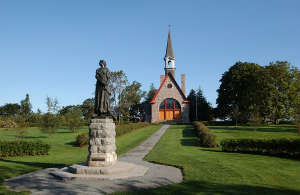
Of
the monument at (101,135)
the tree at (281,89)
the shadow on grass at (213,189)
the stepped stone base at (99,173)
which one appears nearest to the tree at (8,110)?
the tree at (281,89)

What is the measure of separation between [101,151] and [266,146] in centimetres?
1064

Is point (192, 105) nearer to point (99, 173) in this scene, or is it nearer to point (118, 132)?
point (118, 132)

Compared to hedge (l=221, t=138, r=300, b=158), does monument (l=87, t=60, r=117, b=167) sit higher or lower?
higher

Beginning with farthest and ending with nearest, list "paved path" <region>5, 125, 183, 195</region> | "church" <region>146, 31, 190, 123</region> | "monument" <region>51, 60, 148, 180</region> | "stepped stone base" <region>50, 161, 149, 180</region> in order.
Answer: "church" <region>146, 31, 190, 123</region> → "monument" <region>51, 60, 148, 180</region> → "stepped stone base" <region>50, 161, 149, 180</region> → "paved path" <region>5, 125, 183, 195</region>

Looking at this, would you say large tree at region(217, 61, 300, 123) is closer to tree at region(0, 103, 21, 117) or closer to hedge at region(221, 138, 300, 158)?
hedge at region(221, 138, 300, 158)

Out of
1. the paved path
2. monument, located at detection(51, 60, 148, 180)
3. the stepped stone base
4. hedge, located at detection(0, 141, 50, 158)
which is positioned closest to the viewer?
the paved path

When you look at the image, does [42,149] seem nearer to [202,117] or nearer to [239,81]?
[239,81]

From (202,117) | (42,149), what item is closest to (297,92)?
(202,117)

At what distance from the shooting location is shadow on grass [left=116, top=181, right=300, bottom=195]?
6965 mm

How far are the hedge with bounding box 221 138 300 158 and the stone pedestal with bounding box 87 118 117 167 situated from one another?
9102mm

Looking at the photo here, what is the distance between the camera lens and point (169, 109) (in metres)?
50.6

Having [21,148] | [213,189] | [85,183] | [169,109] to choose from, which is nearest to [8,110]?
[169,109]

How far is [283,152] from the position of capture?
14.2 metres

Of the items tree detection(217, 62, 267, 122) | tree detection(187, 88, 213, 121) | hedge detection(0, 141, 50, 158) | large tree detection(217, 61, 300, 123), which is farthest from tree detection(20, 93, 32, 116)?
hedge detection(0, 141, 50, 158)
